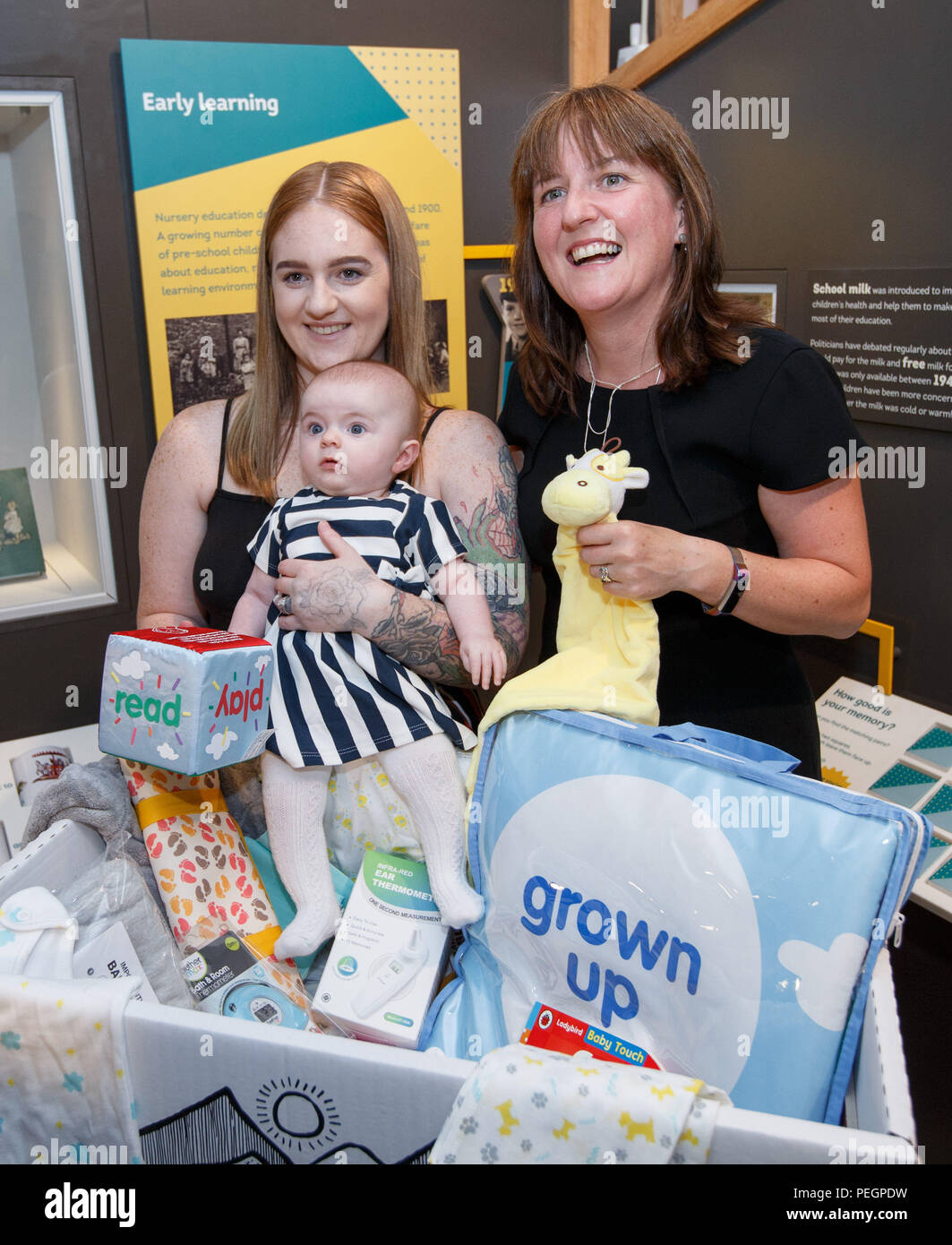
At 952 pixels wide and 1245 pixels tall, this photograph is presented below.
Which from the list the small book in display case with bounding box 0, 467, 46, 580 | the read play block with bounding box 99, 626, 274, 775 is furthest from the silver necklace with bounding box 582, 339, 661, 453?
the small book in display case with bounding box 0, 467, 46, 580

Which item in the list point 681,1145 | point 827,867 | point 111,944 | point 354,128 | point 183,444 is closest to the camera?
point 681,1145

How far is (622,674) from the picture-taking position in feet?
4.38

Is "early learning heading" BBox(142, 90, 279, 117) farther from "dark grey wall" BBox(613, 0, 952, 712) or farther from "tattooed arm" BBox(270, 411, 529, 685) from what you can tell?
"tattooed arm" BBox(270, 411, 529, 685)

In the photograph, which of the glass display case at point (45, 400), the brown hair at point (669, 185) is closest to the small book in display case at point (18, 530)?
the glass display case at point (45, 400)

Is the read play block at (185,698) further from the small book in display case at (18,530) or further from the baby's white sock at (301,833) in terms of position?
the small book in display case at (18,530)

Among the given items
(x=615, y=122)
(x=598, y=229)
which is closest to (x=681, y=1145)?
(x=598, y=229)

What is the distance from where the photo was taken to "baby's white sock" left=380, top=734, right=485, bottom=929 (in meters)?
1.35

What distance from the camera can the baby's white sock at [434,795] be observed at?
1348mm

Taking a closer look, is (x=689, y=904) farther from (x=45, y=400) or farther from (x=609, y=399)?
(x=45, y=400)

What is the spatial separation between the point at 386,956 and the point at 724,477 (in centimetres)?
87

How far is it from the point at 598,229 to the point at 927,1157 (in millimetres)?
1997

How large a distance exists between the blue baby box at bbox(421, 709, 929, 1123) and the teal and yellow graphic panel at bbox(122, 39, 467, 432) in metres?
2.00
